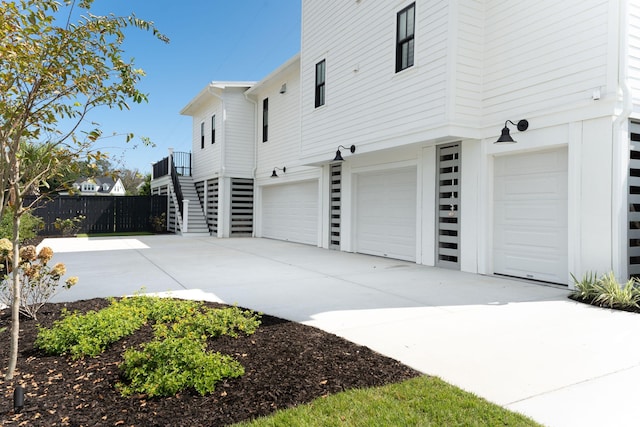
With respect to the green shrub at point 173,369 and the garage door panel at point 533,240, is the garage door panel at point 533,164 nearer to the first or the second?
the garage door panel at point 533,240

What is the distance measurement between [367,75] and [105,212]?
49.6 feet

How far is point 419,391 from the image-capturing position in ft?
9.11

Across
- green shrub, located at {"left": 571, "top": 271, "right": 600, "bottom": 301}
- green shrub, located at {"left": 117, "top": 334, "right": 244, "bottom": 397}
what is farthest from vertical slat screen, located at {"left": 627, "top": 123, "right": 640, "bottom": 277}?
green shrub, located at {"left": 117, "top": 334, "right": 244, "bottom": 397}

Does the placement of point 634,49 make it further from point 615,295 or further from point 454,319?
point 454,319

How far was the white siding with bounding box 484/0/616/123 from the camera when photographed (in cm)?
597

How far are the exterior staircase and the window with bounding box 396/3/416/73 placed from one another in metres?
11.7

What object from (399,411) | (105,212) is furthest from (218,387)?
(105,212)

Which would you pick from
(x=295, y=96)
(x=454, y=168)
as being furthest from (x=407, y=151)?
(x=295, y=96)

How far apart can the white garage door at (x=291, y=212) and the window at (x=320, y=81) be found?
2864mm

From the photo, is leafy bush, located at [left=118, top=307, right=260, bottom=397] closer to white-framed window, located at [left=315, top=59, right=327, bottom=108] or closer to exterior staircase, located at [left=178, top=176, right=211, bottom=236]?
white-framed window, located at [left=315, top=59, right=327, bottom=108]

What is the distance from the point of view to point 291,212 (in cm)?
1496

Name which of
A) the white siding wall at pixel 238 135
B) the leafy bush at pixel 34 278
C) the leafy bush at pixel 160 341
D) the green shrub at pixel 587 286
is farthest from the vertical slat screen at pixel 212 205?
the green shrub at pixel 587 286

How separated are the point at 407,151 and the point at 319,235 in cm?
443

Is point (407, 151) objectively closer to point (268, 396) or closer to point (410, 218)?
point (410, 218)
